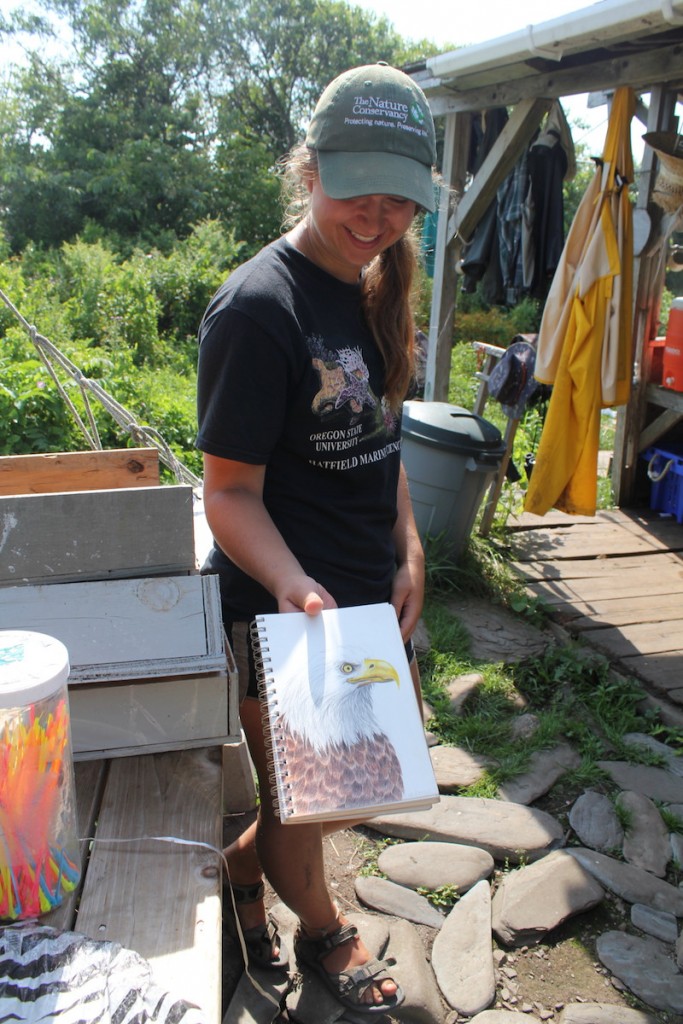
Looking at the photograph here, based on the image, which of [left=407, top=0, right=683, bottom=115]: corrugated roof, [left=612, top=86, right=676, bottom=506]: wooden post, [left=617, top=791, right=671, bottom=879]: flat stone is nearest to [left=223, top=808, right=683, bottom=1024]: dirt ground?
[left=617, top=791, right=671, bottom=879]: flat stone

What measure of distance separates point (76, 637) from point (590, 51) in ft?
14.8

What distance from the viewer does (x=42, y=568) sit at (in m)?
1.59

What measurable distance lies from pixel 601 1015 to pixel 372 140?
2.12 metres

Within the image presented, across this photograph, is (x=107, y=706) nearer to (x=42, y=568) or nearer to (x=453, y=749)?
(x=42, y=568)

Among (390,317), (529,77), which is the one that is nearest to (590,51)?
(529,77)

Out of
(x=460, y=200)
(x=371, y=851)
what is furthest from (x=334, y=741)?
(x=460, y=200)

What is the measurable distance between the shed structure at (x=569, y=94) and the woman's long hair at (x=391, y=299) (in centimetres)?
267

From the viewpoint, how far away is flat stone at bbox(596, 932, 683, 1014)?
2.23 metres

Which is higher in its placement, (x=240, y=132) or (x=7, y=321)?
(x=240, y=132)

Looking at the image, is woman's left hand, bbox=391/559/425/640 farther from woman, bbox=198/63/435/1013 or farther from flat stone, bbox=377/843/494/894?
flat stone, bbox=377/843/494/894

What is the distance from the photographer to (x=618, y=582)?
4844 mm

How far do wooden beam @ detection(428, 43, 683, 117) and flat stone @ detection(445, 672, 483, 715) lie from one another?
3183mm

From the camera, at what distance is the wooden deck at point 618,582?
3994 millimetres

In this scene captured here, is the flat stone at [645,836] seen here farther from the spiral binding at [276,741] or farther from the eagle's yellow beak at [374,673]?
the spiral binding at [276,741]
